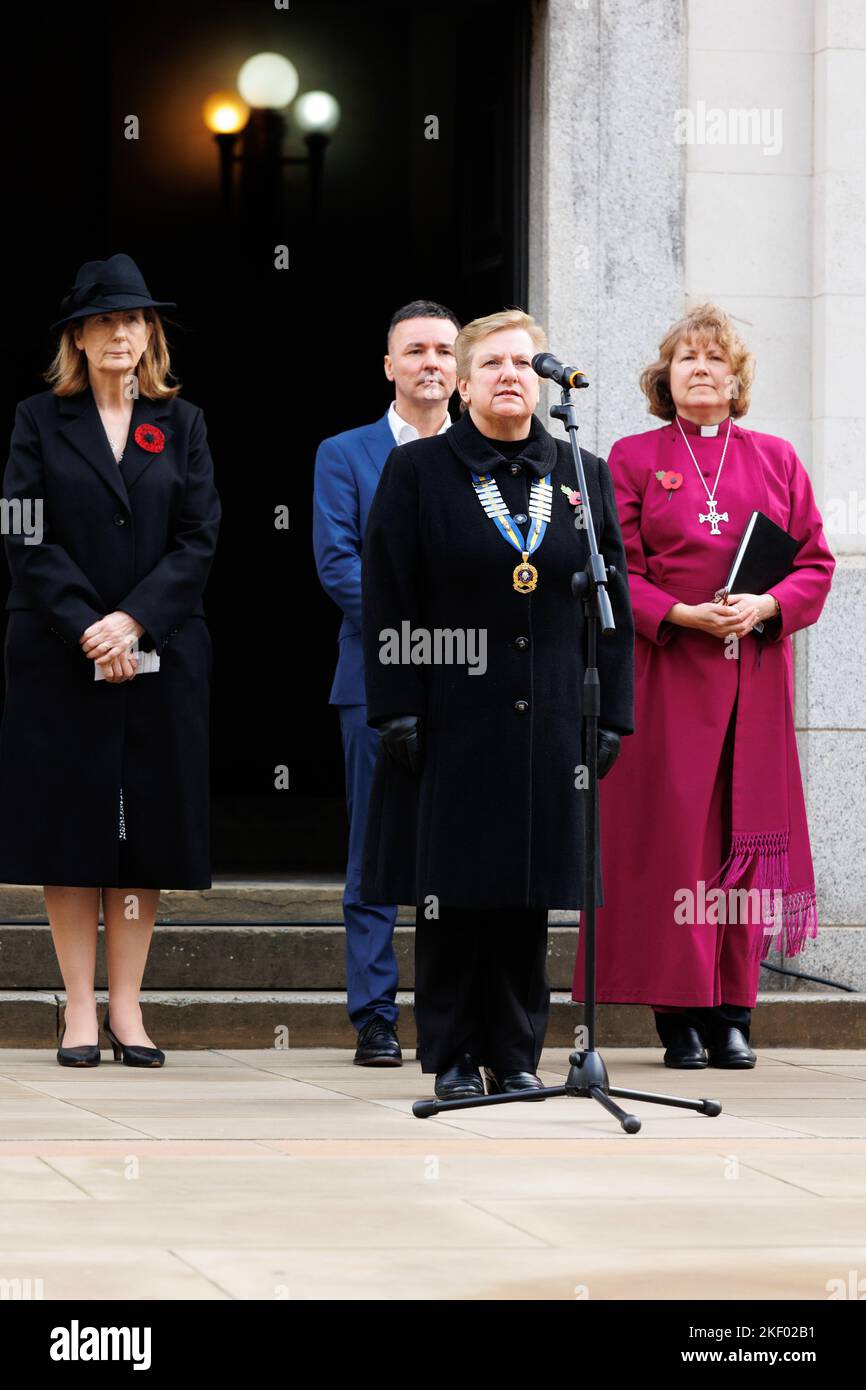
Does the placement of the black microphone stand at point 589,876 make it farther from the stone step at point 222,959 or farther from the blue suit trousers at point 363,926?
the stone step at point 222,959

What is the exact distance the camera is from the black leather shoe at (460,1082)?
617cm

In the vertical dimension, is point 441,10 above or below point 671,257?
above

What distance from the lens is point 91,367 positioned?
716cm

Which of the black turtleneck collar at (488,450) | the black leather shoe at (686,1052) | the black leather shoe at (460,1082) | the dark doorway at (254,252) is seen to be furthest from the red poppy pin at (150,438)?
the dark doorway at (254,252)

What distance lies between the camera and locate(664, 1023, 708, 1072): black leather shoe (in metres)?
7.21

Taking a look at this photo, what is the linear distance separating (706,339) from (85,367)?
6.10 ft

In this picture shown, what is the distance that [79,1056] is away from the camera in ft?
22.6

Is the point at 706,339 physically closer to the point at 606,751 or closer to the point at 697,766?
the point at 697,766

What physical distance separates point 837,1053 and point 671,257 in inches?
115

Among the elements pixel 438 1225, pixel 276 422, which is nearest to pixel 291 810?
pixel 276 422

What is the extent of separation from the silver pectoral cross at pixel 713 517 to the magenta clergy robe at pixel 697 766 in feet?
0.04

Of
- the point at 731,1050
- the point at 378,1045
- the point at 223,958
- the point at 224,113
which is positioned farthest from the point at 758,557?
the point at 224,113

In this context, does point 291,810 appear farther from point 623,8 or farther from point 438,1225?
point 438,1225

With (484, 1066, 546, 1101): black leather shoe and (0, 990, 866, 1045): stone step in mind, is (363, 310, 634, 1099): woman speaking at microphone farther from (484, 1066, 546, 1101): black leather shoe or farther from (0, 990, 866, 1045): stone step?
(0, 990, 866, 1045): stone step
